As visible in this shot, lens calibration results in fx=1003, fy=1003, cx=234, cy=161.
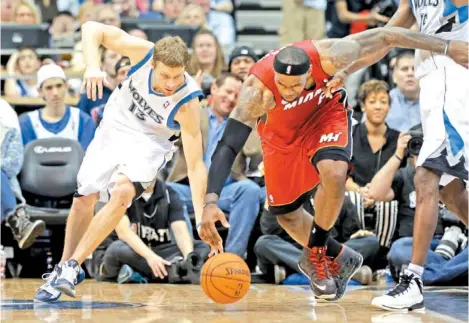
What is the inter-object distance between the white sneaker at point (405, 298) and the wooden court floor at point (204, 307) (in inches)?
2.9

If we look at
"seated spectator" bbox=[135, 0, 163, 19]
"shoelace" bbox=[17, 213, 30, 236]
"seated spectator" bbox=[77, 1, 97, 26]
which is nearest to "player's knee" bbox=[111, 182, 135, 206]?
"shoelace" bbox=[17, 213, 30, 236]

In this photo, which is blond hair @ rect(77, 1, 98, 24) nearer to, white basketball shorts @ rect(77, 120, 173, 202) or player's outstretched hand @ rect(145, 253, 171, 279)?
player's outstretched hand @ rect(145, 253, 171, 279)


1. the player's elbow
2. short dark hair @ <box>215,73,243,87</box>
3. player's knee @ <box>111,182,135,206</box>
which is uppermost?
the player's elbow

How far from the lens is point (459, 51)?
608 cm

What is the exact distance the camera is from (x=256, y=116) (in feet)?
20.0

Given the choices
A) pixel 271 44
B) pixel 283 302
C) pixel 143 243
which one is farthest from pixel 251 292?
pixel 271 44

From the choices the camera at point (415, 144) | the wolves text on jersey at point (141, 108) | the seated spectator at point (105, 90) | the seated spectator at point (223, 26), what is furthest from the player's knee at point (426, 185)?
the seated spectator at point (223, 26)

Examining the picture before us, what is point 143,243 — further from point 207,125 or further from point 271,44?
point 271,44

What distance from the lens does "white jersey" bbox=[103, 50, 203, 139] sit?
6.80 m

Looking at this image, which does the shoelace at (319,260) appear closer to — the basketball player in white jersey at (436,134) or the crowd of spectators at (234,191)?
the basketball player in white jersey at (436,134)

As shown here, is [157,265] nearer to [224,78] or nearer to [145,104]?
[145,104]

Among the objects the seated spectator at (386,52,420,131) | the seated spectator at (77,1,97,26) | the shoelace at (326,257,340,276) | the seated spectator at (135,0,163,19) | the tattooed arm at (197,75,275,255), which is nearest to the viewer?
the tattooed arm at (197,75,275,255)

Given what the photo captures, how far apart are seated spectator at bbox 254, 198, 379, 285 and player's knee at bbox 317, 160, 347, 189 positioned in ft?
7.08

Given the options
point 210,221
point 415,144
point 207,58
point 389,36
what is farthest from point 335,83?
point 207,58
